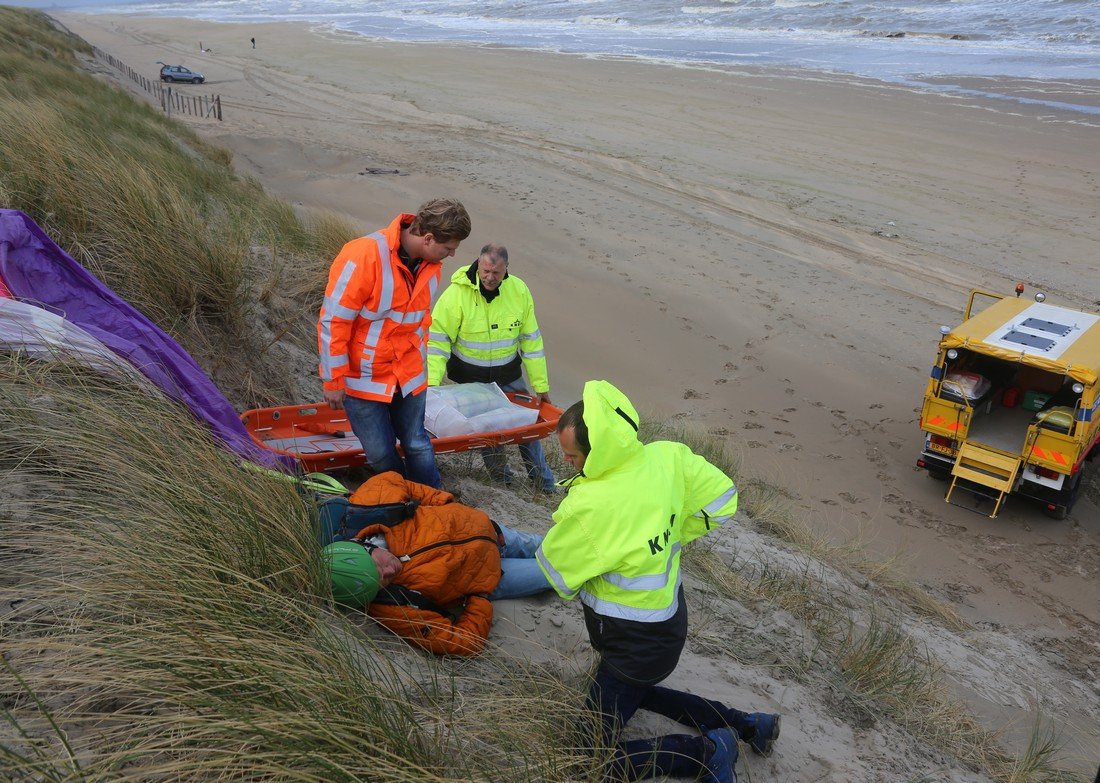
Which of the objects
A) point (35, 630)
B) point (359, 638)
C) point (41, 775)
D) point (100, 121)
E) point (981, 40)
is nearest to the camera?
point (41, 775)

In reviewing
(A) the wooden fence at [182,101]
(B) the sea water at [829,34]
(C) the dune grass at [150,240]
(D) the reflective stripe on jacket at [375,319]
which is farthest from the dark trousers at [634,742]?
(B) the sea water at [829,34]

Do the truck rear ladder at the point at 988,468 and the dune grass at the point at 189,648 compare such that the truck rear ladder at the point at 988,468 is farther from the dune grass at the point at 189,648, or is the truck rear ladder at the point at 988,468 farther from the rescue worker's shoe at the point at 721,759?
the dune grass at the point at 189,648

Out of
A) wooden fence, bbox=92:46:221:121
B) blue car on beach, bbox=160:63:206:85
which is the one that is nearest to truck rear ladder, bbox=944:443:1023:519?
wooden fence, bbox=92:46:221:121

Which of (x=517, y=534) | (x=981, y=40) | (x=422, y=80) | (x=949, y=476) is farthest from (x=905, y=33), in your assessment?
(x=517, y=534)

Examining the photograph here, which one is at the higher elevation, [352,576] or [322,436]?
[352,576]

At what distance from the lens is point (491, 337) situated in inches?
225

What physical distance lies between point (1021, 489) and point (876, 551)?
1602 mm

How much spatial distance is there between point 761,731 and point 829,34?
47.9 m

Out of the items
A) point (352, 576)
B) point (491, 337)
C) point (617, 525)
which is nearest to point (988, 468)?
point (491, 337)

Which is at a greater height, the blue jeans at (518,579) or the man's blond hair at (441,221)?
the man's blond hair at (441,221)

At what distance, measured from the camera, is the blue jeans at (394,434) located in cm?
423

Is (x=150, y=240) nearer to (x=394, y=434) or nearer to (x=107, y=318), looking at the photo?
(x=107, y=318)

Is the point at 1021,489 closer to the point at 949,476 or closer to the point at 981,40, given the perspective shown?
the point at 949,476

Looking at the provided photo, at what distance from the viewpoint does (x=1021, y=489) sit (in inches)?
293
